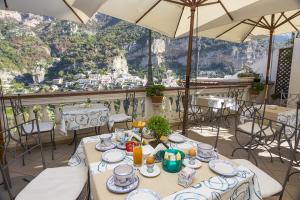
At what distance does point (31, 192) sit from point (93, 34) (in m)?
18.7

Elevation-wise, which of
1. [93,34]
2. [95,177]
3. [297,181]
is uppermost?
[93,34]

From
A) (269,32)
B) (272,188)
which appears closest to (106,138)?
(272,188)

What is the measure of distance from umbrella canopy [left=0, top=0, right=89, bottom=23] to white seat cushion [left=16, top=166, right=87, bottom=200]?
2.16 metres

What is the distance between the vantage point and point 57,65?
1603 centimetres

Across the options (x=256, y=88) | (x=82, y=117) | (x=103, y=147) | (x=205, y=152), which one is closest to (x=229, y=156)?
(x=205, y=152)

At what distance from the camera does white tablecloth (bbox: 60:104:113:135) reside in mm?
2994

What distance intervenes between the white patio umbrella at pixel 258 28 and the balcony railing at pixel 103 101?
1252 millimetres

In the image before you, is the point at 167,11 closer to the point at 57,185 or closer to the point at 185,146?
the point at 185,146

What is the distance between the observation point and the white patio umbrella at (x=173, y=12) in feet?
8.74

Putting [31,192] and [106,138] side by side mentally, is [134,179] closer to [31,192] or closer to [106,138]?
[106,138]

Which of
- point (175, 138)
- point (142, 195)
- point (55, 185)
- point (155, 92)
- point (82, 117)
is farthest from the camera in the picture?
point (155, 92)

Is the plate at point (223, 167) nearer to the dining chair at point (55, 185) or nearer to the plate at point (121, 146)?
the plate at point (121, 146)

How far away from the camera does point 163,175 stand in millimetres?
1280

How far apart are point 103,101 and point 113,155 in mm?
2386
